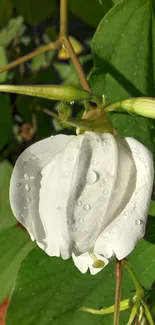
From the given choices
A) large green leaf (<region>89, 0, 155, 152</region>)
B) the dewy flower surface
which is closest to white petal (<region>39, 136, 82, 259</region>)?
the dewy flower surface

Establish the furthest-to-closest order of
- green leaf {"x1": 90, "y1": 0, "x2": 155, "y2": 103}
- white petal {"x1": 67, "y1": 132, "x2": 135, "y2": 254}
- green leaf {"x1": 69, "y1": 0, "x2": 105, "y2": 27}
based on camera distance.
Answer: green leaf {"x1": 69, "y1": 0, "x2": 105, "y2": 27}
green leaf {"x1": 90, "y1": 0, "x2": 155, "y2": 103}
white petal {"x1": 67, "y1": 132, "x2": 135, "y2": 254}

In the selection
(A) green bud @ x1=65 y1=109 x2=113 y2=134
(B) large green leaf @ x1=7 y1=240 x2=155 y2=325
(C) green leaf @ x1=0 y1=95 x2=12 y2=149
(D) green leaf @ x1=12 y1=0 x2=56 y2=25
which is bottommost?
(B) large green leaf @ x1=7 y1=240 x2=155 y2=325

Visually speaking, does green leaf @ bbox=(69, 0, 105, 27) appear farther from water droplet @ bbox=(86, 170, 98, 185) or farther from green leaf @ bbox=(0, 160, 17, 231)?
water droplet @ bbox=(86, 170, 98, 185)

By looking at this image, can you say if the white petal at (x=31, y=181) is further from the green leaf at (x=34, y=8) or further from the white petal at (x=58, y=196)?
the green leaf at (x=34, y=8)

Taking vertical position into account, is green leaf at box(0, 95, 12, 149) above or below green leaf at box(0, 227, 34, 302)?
above

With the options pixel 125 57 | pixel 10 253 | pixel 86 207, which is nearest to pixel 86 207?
pixel 86 207

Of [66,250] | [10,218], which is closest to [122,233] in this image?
[66,250]

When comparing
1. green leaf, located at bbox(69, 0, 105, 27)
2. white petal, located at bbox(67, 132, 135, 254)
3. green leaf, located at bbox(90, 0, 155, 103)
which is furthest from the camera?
green leaf, located at bbox(69, 0, 105, 27)

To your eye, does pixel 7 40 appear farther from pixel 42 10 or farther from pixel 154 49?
pixel 154 49
